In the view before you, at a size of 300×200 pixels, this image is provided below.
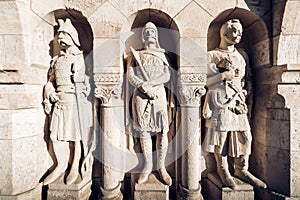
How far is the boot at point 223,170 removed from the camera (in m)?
3.36

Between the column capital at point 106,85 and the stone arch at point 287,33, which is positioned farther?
the column capital at point 106,85

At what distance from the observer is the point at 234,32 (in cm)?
332

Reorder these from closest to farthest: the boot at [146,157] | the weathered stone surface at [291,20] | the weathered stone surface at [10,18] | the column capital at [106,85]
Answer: the weathered stone surface at [10,18] < the weathered stone surface at [291,20] < the column capital at [106,85] < the boot at [146,157]

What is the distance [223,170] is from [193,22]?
2313 millimetres

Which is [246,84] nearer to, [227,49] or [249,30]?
[227,49]

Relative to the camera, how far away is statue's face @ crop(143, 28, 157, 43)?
3.27 metres

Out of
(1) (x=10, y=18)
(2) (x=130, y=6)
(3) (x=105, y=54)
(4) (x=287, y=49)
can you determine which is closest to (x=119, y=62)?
(3) (x=105, y=54)

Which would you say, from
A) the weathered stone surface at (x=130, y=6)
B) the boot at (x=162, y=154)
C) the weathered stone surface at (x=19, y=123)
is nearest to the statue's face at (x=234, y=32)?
the weathered stone surface at (x=130, y=6)

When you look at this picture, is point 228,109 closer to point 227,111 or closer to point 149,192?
point 227,111

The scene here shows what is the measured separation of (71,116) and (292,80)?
3.30m

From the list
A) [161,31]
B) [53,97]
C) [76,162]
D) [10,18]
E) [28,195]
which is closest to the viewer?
[10,18]

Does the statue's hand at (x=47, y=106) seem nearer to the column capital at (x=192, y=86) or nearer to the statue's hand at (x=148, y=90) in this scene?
the statue's hand at (x=148, y=90)

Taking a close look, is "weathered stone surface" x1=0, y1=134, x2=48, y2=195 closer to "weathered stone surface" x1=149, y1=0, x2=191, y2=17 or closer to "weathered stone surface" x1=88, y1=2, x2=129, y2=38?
"weathered stone surface" x1=88, y1=2, x2=129, y2=38

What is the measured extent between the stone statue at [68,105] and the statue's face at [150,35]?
1.08 metres
